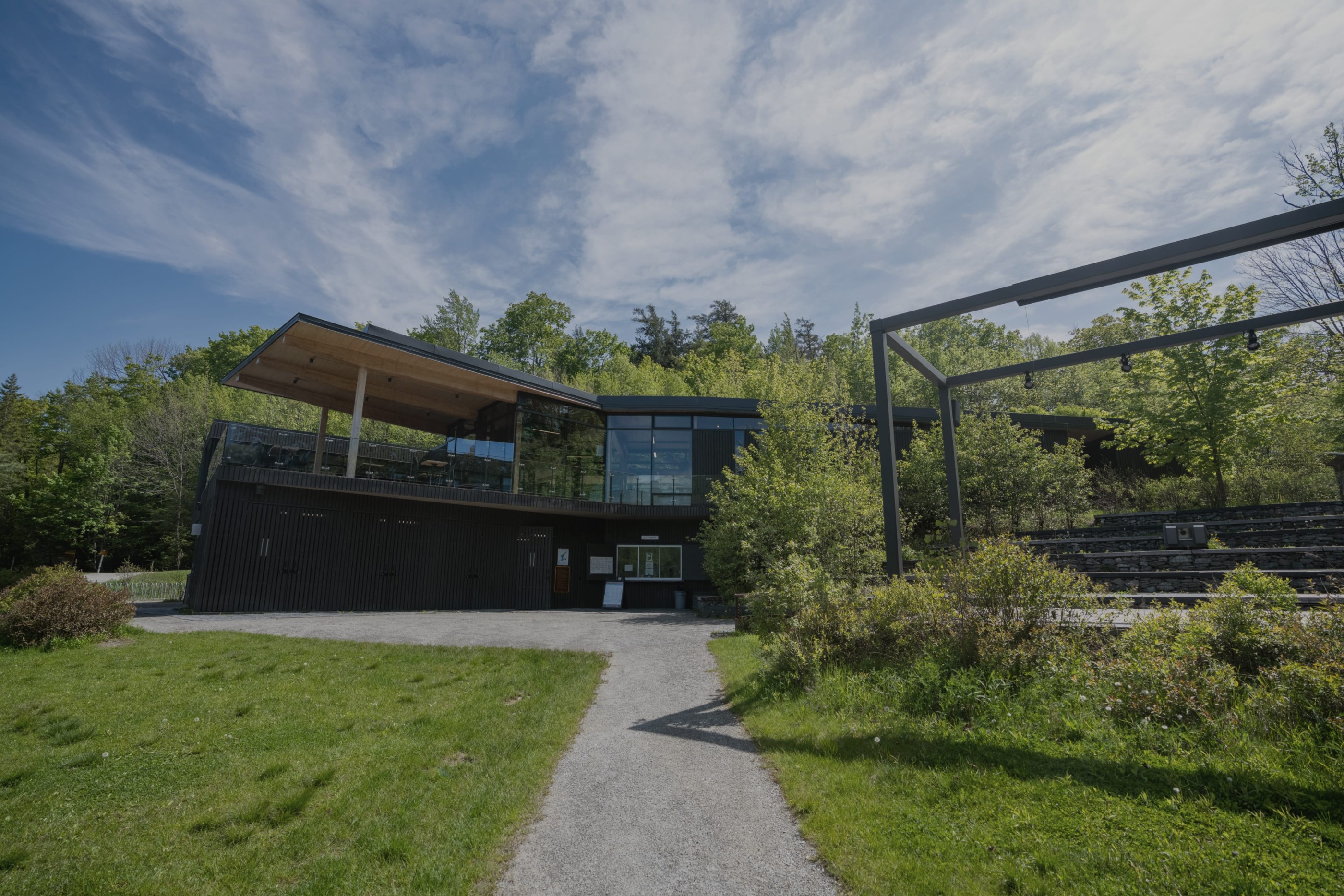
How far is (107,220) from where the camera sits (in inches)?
365

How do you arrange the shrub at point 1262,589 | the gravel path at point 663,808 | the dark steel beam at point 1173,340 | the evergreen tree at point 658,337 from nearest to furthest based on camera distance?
the gravel path at point 663,808, the shrub at point 1262,589, the dark steel beam at point 1173,340, the evergreen tree at point 658,337

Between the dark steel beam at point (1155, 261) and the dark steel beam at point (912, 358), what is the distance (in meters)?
0.39

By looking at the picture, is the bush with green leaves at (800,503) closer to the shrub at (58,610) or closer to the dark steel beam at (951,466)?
the dark steel beam at (951,466)

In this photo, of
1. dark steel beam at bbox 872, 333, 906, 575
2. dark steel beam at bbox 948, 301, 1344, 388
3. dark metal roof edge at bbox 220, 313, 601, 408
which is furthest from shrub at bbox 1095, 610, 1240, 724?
dark metal roof edge at bbox 220, 313, 601, 408

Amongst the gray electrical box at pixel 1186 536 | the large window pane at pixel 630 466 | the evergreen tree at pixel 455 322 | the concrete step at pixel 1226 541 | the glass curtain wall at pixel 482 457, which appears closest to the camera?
the concrete step at pixel 1226 541

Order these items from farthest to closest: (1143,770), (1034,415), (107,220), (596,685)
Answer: (1034,415) → (107,220) → (596,685) → (1143,770)

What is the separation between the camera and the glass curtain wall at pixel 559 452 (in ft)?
60.2

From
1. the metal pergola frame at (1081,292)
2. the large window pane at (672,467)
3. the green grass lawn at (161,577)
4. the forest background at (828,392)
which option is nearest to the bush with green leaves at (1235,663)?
the metal pergola frame at (1081,292)

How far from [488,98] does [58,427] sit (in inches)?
1690

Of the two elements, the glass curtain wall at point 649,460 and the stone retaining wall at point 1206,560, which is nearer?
the stone retaining wall at point 1206,560

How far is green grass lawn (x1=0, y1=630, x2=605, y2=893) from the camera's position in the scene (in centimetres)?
310

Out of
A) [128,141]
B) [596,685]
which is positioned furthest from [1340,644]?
[128,141]

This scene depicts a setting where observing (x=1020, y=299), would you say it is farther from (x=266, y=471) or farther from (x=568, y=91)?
(x=266, y=471)

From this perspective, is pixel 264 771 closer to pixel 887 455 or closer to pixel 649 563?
pixel 887 455
